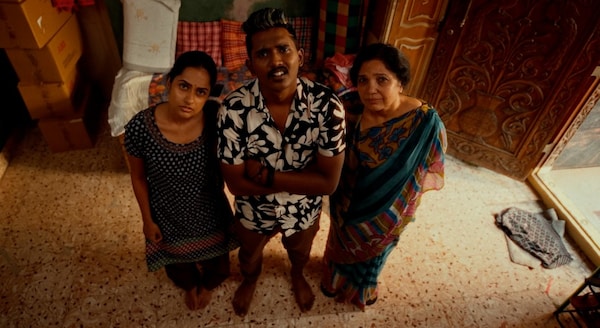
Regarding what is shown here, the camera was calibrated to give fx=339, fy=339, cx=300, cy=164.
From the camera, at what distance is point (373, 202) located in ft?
4.69

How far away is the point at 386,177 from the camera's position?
1333mm

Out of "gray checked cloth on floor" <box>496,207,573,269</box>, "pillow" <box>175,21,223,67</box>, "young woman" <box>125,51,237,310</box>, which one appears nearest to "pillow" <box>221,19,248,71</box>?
"pillow" <box>175,21,223,67</box>

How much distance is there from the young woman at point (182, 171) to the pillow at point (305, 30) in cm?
203

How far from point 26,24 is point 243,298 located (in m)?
2.20

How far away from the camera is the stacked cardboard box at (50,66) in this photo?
7.20 feet

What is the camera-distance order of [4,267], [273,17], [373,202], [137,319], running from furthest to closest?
[4,267]
[137,319]
[373,202]
[273,17]

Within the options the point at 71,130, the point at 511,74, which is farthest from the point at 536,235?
the point at 71,130

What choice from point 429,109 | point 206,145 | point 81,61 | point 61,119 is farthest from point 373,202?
point 81,61

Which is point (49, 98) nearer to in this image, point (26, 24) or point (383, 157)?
point (26, 24)

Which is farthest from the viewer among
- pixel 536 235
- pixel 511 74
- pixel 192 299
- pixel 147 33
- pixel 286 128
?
pixel 147 33

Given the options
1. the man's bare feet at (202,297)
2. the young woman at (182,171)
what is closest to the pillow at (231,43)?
the young woman at (182,171)

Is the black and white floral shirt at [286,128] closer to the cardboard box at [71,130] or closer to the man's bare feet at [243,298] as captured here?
the man's bare feet at [243,298]

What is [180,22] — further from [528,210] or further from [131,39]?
[528,210]

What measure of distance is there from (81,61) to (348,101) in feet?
9.43
